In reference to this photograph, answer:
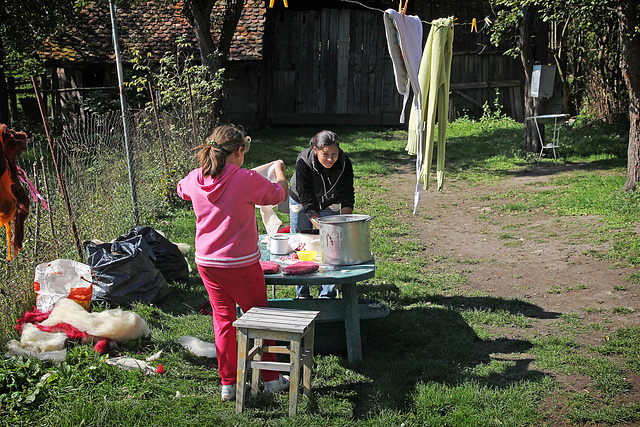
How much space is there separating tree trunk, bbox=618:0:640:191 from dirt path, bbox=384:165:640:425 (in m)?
1.51

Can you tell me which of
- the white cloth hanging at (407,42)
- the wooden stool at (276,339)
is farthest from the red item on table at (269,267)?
the white cloth hanging at (407,42)

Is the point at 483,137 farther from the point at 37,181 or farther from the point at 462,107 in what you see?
the point at 37,181

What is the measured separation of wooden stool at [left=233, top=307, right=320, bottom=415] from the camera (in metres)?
3.47

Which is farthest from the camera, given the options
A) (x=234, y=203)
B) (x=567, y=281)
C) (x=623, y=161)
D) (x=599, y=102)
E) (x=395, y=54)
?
(x=599, y=102)

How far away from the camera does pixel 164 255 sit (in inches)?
230

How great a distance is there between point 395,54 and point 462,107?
15.0m

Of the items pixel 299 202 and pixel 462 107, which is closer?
pixel 299 202

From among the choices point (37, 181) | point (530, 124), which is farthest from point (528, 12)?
point (37, 181)

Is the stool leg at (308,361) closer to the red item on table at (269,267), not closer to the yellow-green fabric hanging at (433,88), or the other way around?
the red item on table at (269,267)

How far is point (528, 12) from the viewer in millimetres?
12031

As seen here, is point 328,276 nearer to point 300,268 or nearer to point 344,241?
point 300,268

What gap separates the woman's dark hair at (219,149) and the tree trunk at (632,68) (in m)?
7.25

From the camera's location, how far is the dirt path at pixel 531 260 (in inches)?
199

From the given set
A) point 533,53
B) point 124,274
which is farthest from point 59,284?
point 533,53
